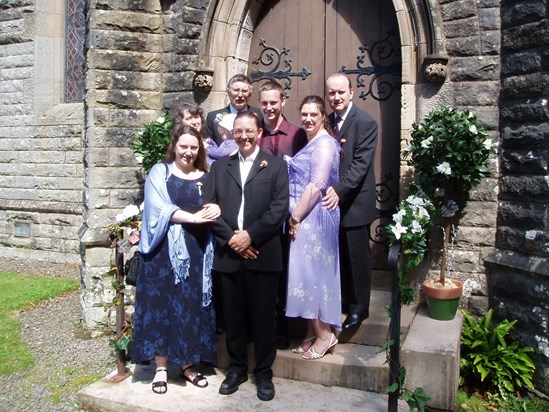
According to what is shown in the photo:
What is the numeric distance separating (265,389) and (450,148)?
2.25 meters

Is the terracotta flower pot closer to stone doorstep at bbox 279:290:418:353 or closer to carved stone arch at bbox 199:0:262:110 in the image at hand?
stone doorstep at bbox 279:290:418:353

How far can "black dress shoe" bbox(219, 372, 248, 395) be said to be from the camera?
11.0 ft

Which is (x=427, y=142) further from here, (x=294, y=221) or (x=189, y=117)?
(x=189, y=117)

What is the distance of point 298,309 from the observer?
338cm

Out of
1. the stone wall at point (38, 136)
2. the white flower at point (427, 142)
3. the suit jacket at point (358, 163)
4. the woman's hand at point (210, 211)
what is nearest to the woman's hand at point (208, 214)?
the woman's hand at point (210, 211)

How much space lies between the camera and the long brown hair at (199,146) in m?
3.42

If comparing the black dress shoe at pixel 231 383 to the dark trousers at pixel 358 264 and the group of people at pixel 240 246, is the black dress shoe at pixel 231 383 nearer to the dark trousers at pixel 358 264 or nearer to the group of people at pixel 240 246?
the group of people at pixel 240 246

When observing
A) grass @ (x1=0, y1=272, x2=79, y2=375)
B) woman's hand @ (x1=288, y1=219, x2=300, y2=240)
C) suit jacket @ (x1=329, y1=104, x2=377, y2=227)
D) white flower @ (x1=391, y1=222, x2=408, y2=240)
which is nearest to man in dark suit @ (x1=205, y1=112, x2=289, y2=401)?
woman's hand @ (x1=288, y1=219, x2=300, y2=240)

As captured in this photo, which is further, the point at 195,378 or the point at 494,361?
the point at 494,361

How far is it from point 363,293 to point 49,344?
3152mm

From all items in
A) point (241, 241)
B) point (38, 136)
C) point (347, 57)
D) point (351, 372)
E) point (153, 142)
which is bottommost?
point (351, 372)

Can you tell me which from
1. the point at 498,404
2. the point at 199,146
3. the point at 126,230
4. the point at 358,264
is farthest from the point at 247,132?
the point at 498,404

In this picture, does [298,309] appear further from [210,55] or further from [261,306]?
[210,55]

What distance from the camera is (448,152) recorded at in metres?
3.91
